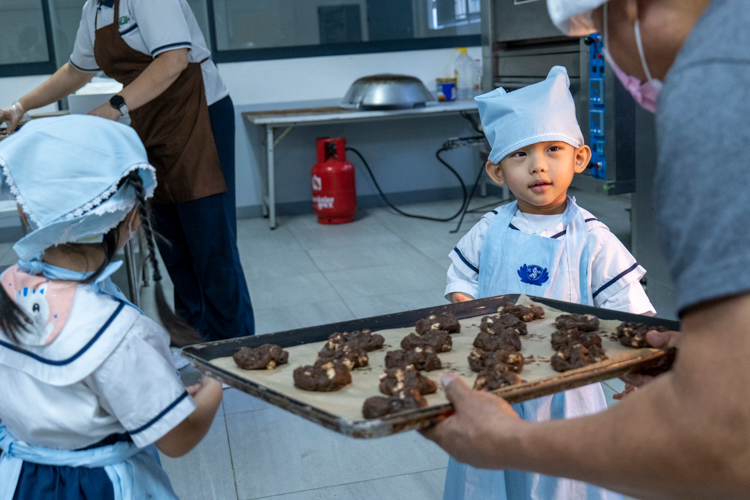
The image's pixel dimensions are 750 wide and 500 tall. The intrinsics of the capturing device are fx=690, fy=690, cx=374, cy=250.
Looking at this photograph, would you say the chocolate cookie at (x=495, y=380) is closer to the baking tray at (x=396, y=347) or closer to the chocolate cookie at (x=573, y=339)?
the baking tray at (x=396, y=347)

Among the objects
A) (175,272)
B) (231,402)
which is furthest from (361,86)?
(231,402)

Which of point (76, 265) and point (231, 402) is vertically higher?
point (76, 265)

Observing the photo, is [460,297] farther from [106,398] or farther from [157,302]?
[106,398]

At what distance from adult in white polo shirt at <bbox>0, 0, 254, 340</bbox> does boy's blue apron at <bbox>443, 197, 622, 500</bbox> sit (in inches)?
53.6

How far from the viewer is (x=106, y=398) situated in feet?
3.47

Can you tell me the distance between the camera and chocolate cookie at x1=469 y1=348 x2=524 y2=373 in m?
1.18

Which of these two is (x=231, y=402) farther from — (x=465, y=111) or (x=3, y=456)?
(x=465, y=111)

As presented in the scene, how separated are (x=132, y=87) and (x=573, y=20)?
190cm

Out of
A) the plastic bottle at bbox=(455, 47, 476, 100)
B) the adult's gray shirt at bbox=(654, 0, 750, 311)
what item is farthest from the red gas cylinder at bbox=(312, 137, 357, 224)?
the adult's gray shirt at bbox=(654, 0, 750, 311)

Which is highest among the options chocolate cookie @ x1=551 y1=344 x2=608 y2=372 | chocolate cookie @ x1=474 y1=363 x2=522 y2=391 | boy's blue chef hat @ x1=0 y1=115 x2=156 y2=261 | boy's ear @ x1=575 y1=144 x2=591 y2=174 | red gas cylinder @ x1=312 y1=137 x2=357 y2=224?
boy's blue chef hat @ x1=0 y1=115 x2=156 y2=261

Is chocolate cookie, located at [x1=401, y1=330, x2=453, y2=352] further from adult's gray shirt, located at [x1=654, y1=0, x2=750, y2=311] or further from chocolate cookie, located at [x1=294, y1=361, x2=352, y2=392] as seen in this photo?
adult's gray shirt, located at [x1=654, y1=0, x2=750, y2=311]

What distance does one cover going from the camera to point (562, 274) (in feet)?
5.14

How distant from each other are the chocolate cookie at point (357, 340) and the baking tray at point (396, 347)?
0.16ft

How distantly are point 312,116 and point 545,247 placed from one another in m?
3.79
